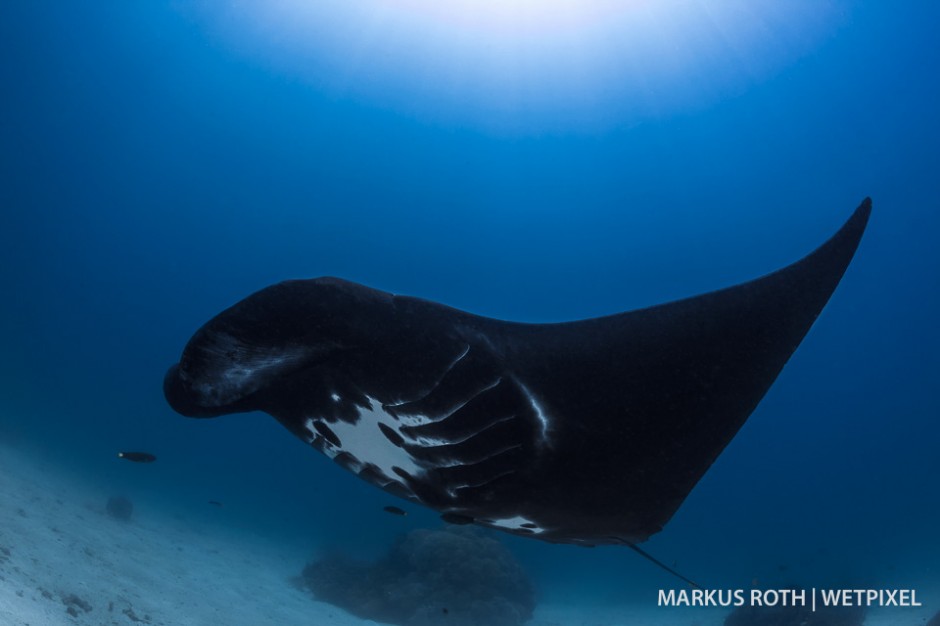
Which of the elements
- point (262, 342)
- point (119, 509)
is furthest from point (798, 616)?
point (119, 509)

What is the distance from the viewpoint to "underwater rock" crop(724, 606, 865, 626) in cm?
1320

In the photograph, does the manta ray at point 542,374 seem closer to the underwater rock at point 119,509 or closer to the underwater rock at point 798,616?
the underwater rock at point 798,616

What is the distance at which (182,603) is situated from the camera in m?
10.3

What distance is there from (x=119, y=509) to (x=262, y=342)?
21570 millimetres

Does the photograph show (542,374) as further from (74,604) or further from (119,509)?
(119,509)

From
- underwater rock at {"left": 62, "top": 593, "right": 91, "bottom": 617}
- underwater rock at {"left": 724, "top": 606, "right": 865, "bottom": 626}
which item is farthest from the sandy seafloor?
underwater rock at {"left": 724, "top": 606, "right": 865, "bottom": 626}

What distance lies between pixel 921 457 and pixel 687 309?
165ft

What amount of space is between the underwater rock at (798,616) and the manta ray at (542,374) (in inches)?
580

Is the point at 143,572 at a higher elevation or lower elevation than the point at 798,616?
lower

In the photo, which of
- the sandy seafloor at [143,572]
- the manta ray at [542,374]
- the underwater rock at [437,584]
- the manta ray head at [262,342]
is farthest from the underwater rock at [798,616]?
the manta ray head at [262,342]

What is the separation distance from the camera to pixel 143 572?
37.4 feet

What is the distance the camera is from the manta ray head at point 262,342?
2262 millimetres

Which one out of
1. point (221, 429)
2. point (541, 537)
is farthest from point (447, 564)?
point (221, 429)

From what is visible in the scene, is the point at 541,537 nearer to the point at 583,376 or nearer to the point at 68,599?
the point at 583,376
